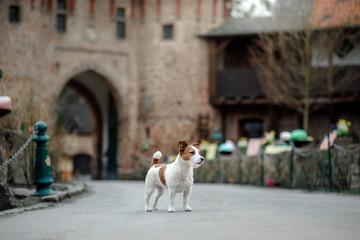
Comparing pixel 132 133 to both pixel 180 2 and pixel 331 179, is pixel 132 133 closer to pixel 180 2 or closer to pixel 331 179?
pixel 180 2

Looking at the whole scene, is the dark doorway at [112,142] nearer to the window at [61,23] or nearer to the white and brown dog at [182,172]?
the window at [61,23]

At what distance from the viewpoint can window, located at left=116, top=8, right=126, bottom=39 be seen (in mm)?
32906

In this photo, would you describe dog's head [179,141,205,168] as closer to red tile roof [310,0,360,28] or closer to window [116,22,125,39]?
red tile roof [310,0,360,28]

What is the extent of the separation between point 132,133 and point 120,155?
153 cm

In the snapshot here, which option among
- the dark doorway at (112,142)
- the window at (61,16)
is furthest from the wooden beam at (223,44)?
the window at (61,16)

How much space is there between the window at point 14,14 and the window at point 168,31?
326 inches

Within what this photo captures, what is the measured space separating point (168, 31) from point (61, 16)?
6.18m

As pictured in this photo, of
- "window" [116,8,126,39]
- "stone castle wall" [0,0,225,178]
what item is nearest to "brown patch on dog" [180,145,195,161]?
"stone castle wall" [0,0,225,178]

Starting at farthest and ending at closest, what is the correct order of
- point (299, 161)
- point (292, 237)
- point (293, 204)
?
1. point (299, 161)
2. point (293, 204)
3. point (292, 237)

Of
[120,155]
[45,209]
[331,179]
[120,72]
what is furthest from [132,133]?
[45,209]

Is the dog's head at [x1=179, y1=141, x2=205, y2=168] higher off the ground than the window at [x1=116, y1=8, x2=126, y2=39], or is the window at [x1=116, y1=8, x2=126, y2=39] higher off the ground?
the window at [x1=116, y1=8, x2=126, y2=39]

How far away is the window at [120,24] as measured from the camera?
32.9 m

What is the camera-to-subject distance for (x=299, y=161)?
14.4 meters

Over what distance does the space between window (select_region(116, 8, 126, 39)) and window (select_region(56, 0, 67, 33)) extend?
10.3 feet
